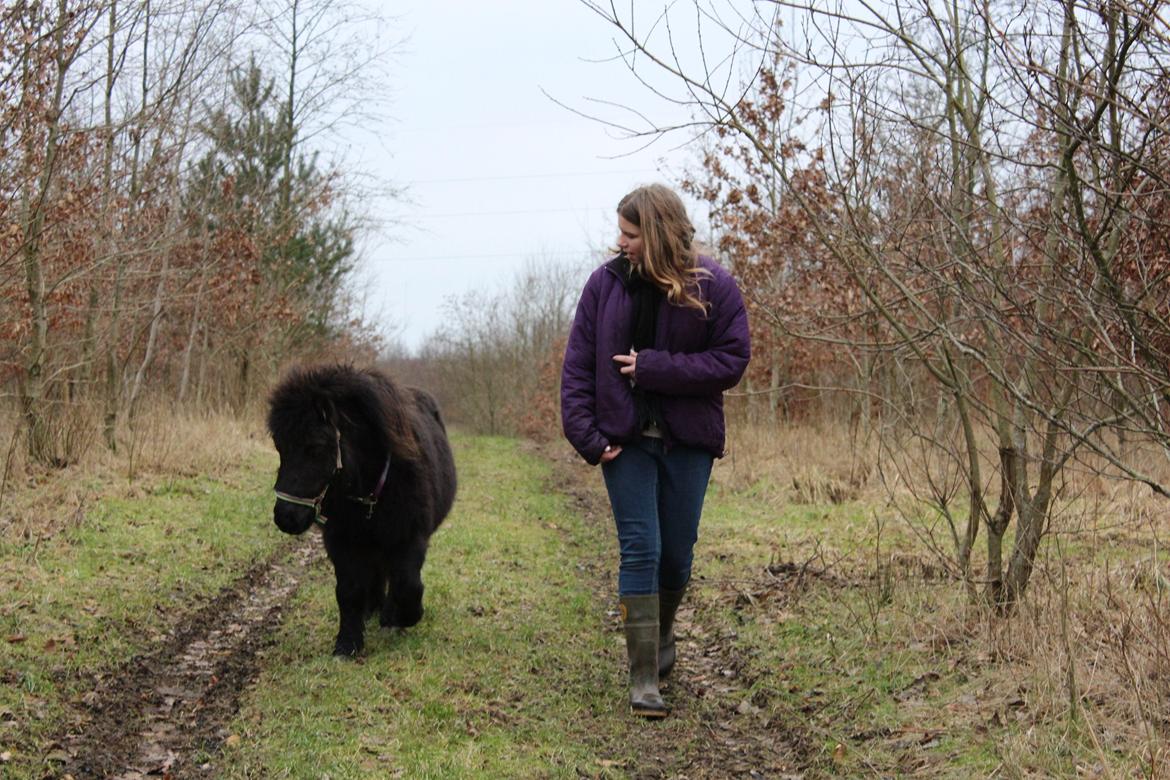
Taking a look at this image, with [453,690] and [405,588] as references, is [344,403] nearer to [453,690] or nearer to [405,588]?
[405,588]

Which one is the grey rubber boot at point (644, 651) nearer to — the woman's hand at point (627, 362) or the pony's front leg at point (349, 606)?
the woman's hand at point (627, 362)

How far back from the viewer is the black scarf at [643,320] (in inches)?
189

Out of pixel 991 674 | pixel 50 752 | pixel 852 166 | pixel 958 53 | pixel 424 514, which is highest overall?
pixel 958 53

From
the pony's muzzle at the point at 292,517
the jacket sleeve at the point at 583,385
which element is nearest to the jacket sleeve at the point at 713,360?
the jacket sleeve at the point at 583,385

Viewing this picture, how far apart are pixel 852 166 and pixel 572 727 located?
3.12 m

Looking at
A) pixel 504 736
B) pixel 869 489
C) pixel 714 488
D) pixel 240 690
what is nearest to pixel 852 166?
pixel 504 736

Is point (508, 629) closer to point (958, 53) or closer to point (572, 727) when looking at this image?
point (572, 727)

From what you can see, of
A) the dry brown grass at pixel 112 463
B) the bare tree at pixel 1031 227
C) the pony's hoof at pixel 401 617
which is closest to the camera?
the bare tree at pixel 1031 227

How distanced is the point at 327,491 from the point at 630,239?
86.8 inches

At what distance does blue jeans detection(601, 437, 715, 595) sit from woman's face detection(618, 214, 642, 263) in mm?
858

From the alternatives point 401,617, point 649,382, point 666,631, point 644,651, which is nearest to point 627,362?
point 649,382

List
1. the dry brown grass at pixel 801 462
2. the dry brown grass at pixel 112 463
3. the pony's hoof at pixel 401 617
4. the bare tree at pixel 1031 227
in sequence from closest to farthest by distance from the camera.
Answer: the bare tree at pixel 1031 227
the pony's hoof at pixel 401 617
the dry brown grass at pixel 112 463
the dry brown grass at pixel 801 462

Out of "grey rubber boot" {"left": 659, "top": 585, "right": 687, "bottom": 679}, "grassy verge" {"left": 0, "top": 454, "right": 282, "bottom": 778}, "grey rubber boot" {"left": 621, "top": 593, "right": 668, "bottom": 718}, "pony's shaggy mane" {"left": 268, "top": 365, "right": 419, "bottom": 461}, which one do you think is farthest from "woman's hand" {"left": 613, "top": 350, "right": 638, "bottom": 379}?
"grassy verge" {"left": 0, "top": 454, "right": 282, "bottom": 778}

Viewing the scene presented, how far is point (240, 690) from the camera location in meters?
5.18
